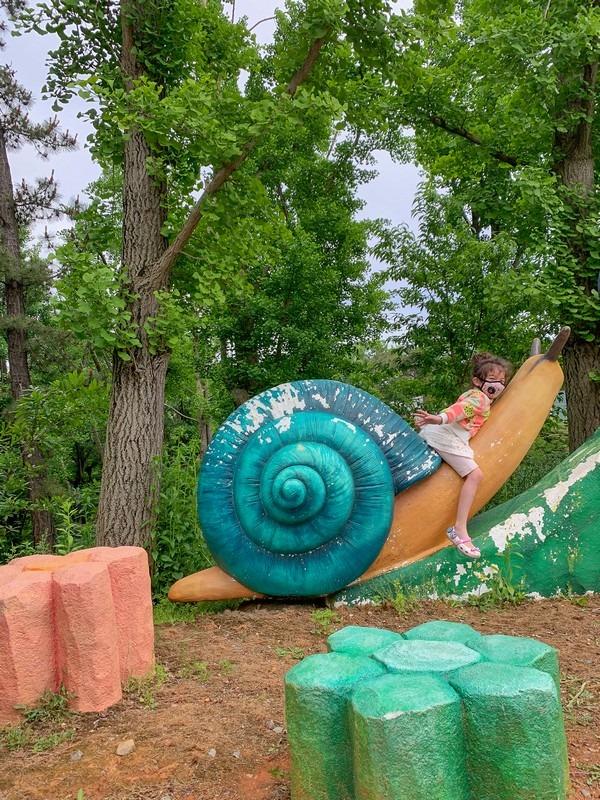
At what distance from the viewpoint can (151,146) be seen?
452cm

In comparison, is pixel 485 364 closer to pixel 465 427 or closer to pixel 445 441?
pixel 465 427

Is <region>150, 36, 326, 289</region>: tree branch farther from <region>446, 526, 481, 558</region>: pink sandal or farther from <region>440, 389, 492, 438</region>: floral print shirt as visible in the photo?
<region>446, 526, 481, 558</region>: pink sandal

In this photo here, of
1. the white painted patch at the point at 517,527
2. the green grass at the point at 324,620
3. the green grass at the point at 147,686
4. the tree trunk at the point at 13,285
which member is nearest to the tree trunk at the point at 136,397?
the green grass at the point at 324,620

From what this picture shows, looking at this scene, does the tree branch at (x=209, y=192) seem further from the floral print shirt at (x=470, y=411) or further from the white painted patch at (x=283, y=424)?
the floral print shirt at (x=470, y=411)

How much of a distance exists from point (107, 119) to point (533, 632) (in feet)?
13.3

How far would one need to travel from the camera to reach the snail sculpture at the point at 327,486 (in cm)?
372

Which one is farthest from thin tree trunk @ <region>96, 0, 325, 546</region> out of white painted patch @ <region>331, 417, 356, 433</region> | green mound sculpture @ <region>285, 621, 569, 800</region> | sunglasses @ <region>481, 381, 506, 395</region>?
green mound sculpture @ <region>285, 621, 569, 800</region>

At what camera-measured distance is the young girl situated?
3.94 m

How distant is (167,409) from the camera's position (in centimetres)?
1427

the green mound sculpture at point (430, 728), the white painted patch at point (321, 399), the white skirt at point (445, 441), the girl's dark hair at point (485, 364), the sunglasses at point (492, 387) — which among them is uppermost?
the girl's dark hair at point (485, 364)

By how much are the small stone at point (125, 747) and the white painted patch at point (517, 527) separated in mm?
2419

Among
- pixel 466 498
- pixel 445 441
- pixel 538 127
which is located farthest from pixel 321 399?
pixel 538 127

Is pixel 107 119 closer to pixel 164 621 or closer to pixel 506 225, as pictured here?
pixel 164 621

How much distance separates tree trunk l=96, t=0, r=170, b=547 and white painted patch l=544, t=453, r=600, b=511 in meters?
2.65
